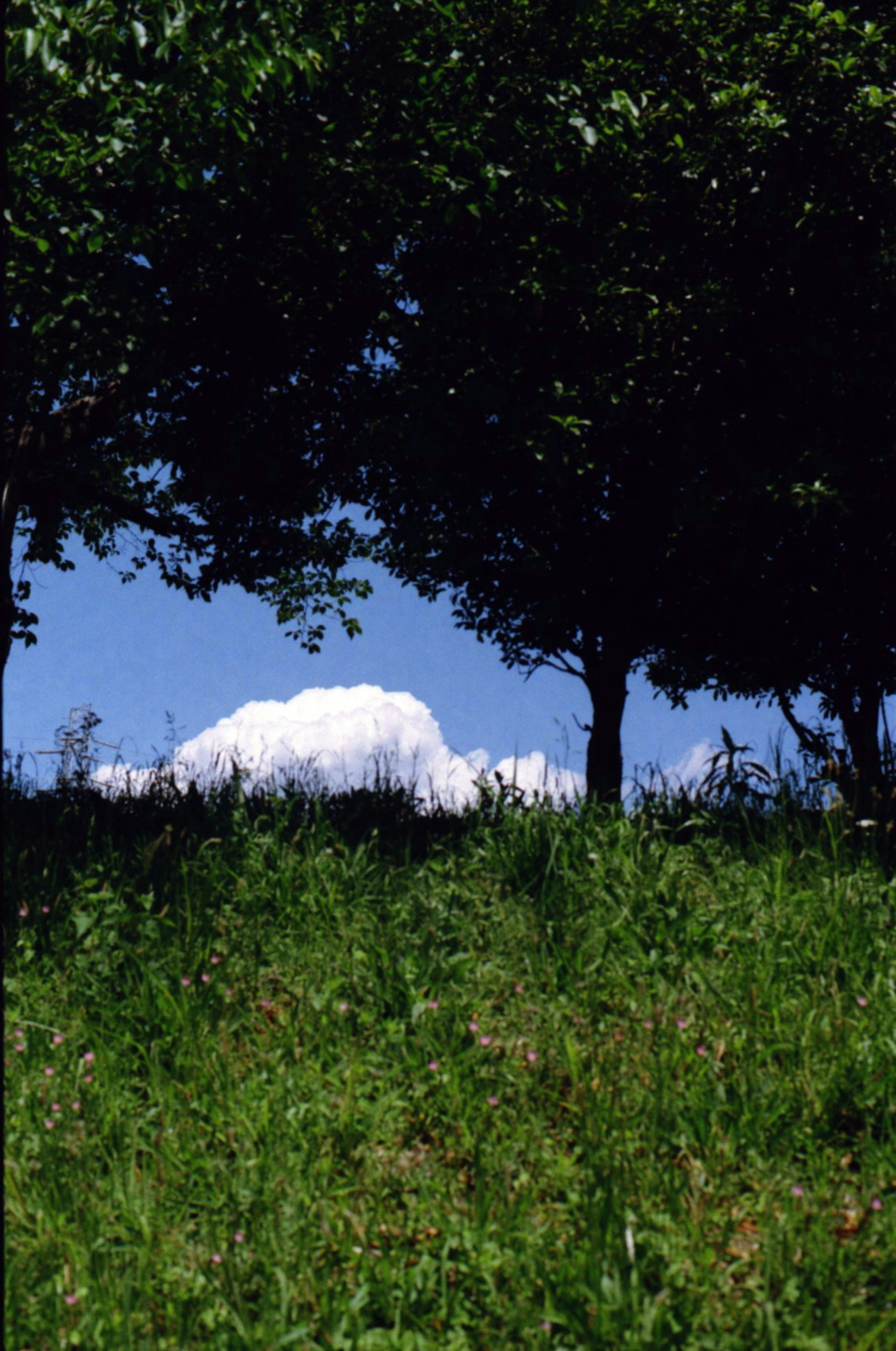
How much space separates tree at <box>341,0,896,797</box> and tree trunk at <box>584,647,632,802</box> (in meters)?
0.06

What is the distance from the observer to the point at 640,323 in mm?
11828

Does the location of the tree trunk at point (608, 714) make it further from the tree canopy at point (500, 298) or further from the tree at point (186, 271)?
the tree at point (186, 271)

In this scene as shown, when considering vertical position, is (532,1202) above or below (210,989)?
below

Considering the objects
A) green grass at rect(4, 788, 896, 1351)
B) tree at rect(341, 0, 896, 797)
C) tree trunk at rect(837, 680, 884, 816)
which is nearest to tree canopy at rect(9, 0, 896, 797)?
tree at rect(341, 0, 896, 797)

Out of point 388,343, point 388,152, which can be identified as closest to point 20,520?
point 388,343

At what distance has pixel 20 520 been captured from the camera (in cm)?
1636

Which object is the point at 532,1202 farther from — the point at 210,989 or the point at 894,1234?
the point at 210,989

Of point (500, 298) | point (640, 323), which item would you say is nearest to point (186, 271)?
point (500, 298)

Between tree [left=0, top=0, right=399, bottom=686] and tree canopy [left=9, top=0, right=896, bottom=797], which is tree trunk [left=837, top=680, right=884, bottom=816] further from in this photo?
tree [left=0, top=0, right=399, bottom=686]

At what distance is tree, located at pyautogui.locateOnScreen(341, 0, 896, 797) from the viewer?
34.9 ft

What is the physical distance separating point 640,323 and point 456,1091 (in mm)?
9823

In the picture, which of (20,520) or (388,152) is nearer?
(388,152)

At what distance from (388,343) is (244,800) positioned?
7502mm

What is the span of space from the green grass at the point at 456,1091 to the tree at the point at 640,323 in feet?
19.1
